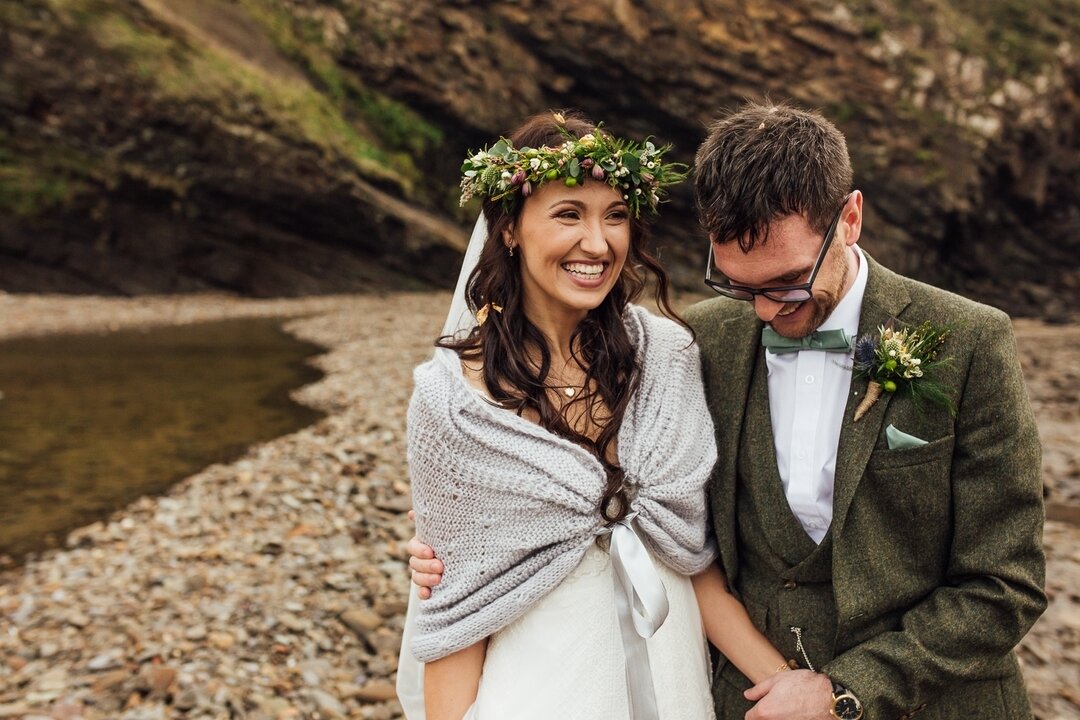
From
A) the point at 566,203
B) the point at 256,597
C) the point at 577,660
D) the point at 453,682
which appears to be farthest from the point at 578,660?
the point at 256,597

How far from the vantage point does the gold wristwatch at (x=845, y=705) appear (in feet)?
6.61

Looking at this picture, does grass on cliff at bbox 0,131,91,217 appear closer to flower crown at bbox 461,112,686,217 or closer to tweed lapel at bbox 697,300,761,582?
flower crown at bbox 461,112,686,217

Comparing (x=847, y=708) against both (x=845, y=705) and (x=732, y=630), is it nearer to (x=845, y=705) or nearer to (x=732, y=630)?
(x=845, y=705)

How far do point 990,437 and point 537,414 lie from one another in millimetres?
1142

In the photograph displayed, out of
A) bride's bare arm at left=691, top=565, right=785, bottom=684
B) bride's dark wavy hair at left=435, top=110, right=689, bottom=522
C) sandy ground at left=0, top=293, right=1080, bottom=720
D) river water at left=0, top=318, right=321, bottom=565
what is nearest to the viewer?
bride's bare arm at left=691, top=565, right=785, bottom=684

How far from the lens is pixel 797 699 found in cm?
208

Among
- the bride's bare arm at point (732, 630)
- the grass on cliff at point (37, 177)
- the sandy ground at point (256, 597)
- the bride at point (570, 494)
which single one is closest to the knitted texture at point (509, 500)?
the bride at point (570, 494)

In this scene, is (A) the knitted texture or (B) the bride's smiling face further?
(B) the bride's smiling face

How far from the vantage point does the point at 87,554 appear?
20.0 feet

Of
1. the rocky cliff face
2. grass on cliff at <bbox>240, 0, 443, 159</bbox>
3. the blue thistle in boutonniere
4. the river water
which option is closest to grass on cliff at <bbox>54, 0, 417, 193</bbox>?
the rocky cliff face

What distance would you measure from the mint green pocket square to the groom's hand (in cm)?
59

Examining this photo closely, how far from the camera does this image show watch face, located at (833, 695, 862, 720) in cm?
202

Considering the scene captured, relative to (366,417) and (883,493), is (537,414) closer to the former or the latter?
(883,493)

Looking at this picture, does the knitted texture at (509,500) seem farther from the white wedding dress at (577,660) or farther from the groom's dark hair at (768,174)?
the groom's dark hair at (768,174)
